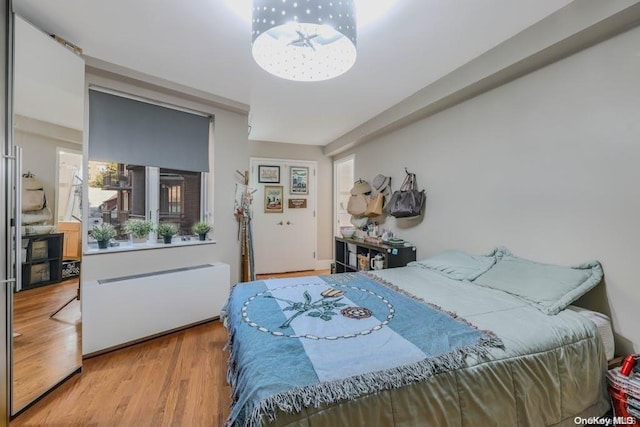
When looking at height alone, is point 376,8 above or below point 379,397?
above

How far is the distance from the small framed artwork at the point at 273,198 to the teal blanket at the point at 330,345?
3.17 m

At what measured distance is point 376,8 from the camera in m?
1.72

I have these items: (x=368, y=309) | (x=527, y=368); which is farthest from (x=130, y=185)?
(x=527, y=368)

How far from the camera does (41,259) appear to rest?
74.0 inches

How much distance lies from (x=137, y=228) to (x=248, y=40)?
2013mm

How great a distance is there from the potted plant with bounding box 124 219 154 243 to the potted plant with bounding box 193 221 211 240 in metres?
0.45

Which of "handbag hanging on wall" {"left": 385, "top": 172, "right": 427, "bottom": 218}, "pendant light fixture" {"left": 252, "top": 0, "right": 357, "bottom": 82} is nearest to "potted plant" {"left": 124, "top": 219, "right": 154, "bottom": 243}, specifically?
"pendant light fixture" {"left": 252, "top": 0, "right": 357, "bottom": 82}

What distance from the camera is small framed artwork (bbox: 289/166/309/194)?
5211mm

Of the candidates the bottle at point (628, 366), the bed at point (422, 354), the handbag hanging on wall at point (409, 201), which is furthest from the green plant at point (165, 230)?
the bottle at point (628, 366)

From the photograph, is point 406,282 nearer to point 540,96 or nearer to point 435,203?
point 435,203

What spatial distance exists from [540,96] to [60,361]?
3.97 metres

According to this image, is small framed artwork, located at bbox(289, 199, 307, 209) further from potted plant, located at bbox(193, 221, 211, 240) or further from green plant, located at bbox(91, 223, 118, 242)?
green plant, located at bbox(91, 223, 118, 242)

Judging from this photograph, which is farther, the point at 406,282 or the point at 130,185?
the point at 130,185

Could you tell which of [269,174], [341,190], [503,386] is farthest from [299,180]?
[503,386]
